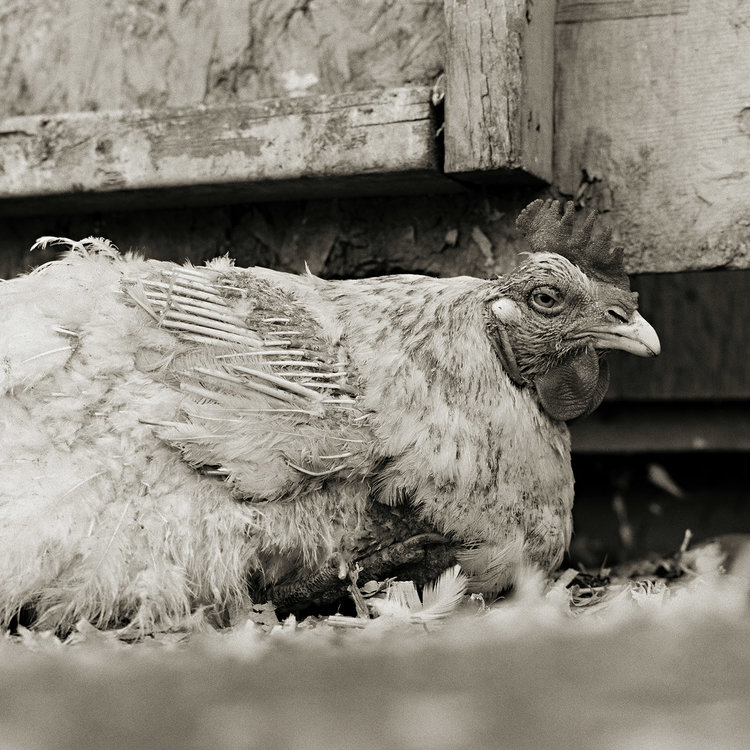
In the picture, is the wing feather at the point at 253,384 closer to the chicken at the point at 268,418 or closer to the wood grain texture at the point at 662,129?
the chicken at the point at 268,418

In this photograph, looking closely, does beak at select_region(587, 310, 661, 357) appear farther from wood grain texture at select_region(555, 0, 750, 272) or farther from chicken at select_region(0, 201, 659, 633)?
wood grain texture at select_region(555, 0, 750, 272)

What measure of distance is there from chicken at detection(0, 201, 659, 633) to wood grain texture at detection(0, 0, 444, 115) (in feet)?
2.42

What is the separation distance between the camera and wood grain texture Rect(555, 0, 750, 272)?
2623mm

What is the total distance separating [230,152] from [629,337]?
3.86 ft

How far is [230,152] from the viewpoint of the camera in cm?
266

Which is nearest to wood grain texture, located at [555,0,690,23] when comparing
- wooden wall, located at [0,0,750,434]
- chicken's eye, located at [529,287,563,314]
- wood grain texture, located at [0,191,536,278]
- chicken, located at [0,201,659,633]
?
wooden wall, located at [0,0,750,434]

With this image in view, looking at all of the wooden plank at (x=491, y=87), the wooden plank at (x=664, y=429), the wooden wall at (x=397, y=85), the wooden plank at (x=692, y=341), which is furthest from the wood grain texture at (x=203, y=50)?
the wooden plank at (x=664, y=429)

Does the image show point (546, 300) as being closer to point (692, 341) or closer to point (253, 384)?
point (253, 384)

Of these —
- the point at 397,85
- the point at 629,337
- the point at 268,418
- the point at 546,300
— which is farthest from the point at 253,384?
the point at 397,85

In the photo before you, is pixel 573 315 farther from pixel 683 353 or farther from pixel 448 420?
pixel 683 353

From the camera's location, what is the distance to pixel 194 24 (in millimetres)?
2914

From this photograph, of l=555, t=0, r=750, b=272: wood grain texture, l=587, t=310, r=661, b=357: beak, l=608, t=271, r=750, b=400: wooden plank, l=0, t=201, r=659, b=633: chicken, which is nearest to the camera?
l=0, t=201, r=659, b=633: chicken

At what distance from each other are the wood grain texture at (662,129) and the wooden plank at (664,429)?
1044mm

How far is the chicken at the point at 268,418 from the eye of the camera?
198 centimetres
